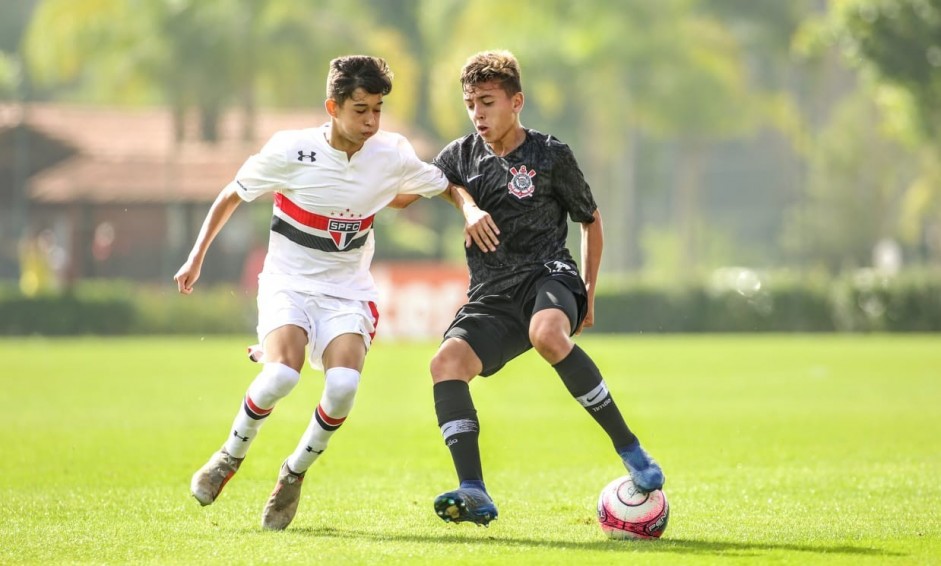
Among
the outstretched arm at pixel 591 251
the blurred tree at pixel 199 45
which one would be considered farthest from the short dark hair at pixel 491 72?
the blurred tree at pixel 199 45

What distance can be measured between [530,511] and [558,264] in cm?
135

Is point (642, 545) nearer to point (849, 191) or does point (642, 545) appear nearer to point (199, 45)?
point (199, 45)

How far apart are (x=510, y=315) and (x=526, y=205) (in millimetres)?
514

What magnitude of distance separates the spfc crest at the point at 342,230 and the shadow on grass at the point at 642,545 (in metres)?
1.39

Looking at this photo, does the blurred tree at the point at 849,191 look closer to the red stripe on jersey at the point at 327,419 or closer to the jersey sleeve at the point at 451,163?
the jersey sleeve at the point at 451,163

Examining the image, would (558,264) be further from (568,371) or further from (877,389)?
(877,389)

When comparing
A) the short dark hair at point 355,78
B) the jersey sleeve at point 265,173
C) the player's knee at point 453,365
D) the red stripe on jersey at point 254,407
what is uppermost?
the short dark hair at point 355,78

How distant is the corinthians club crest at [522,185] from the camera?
7.29 m

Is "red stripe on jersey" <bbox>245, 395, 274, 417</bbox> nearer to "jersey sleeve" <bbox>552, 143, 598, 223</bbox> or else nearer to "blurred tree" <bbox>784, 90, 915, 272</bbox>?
"jersey sleeve" <bbox>552, 143, 598, 223</bbox>

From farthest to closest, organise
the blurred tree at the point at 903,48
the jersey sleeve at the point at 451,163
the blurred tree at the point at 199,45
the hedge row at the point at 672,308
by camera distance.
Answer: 1. the blurred tree at the point at 199,45
2. the hedge row at the point at 672,308
3. the blurred tree at the point at 903,48
4. the jersey sleeve at the point at 451,163

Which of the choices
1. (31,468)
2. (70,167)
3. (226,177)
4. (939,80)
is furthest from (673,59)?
(31,468)

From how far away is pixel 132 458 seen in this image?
10.8 metres

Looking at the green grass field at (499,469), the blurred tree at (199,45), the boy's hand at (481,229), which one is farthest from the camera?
the blurred tree at (199,45)

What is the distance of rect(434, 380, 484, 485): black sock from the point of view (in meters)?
6.91
